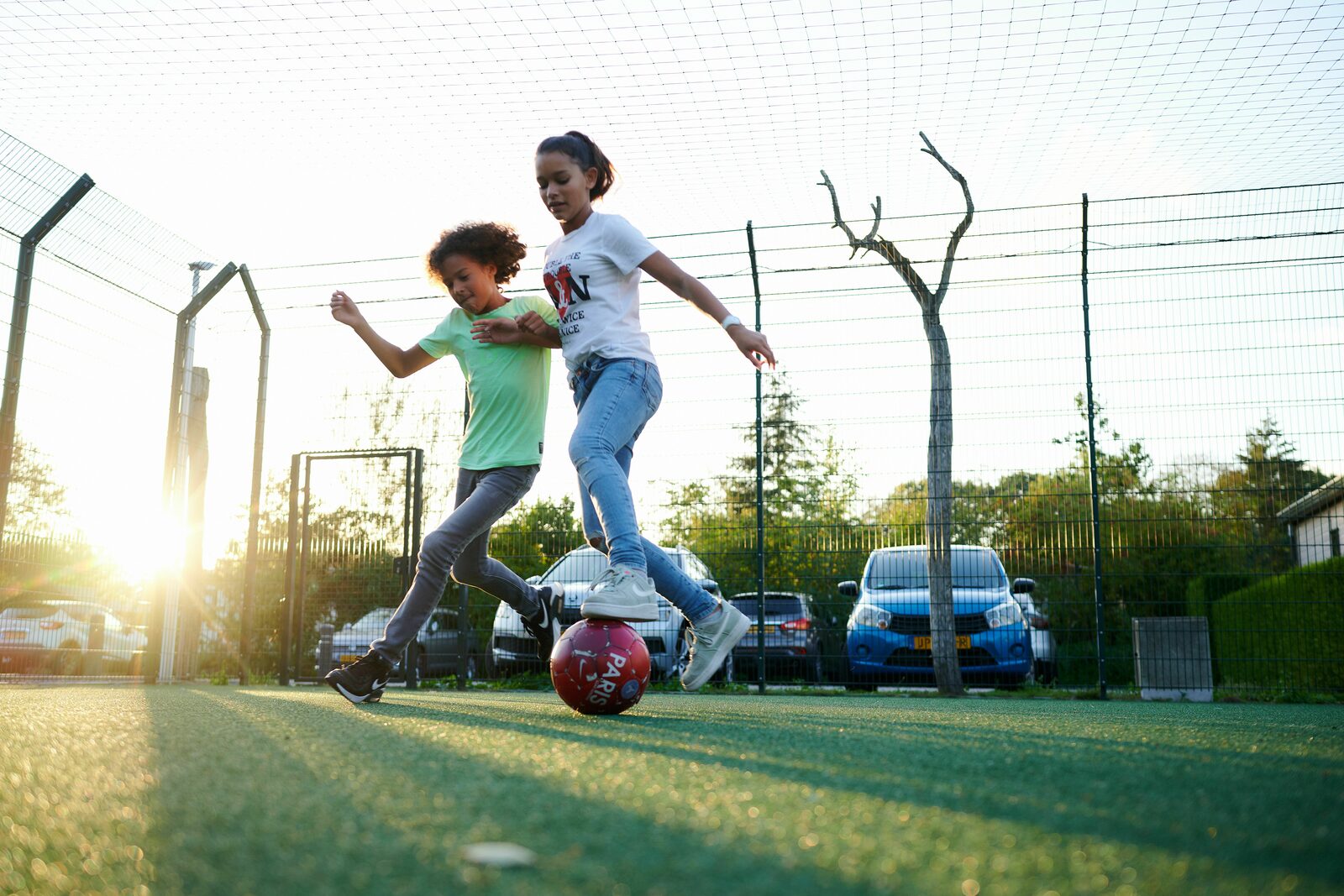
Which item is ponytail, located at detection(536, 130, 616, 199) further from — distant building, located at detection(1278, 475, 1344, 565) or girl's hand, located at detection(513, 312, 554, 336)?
distant building, located at detection(1278, 475, 1344, 565)

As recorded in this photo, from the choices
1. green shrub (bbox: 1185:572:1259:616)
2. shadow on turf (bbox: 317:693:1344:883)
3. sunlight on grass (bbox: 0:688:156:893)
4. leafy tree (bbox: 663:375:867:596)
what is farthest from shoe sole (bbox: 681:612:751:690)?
green shrub (bbox: 1185:572:1259:616)

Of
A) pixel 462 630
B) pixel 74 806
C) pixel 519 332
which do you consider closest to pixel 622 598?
pixel 519 332

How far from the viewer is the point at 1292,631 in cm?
692

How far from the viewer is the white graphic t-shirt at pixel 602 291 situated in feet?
12.2

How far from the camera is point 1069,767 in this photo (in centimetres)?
190

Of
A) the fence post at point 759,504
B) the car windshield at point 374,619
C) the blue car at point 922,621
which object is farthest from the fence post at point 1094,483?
the car windshield at point 374,619

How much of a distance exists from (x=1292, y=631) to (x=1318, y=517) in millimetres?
983

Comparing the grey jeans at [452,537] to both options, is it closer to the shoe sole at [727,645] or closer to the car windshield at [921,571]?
the shoe sole at [727,645]

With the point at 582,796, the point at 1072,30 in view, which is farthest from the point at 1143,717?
the point at 1072,30

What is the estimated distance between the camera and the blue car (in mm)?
7242

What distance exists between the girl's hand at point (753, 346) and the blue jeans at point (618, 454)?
0.44 metres

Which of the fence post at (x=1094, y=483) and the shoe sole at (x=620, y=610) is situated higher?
the fence post at (x=1094, y=483)

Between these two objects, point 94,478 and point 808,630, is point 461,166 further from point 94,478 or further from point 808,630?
point 808,630

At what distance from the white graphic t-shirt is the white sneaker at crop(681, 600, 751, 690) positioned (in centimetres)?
98
